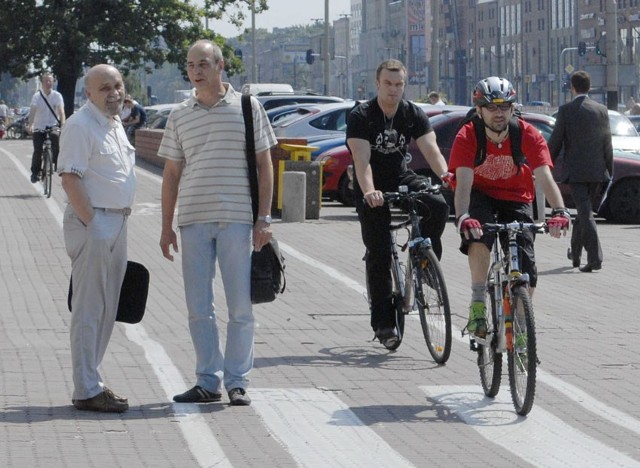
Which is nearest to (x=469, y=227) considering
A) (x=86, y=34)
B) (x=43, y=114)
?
(x=43, y=114)

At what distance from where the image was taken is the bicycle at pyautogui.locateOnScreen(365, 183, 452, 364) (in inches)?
371

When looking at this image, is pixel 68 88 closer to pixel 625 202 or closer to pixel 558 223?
pixel 625 202

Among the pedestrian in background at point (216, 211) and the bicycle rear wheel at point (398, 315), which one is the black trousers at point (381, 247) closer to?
the bicycle rear wheel at point (398, 315)

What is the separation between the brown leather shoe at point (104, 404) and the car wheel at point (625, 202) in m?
14.3

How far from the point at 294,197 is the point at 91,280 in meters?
13.0

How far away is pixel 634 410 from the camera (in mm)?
8148

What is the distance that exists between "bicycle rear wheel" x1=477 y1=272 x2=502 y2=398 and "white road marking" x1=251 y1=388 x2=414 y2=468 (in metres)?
0.77

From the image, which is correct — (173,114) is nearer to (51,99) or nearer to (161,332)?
(161,332)

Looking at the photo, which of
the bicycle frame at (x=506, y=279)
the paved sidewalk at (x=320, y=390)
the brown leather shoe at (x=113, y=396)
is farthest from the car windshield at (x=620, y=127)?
the brown leather shoe at (x=113, y=396)

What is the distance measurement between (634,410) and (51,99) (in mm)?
16498

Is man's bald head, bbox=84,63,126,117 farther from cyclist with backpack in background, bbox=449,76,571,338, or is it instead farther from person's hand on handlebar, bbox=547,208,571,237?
person's hand on handlebar, bbox=547,208,571,237

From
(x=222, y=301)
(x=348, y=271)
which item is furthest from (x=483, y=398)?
(x=348, y=271)

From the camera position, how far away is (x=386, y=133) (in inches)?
388

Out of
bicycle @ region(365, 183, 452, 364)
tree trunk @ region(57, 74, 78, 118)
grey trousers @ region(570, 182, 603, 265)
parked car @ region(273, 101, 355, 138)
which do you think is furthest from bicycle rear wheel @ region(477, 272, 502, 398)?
tree trunk @ region(57, 74, 78, 118)
